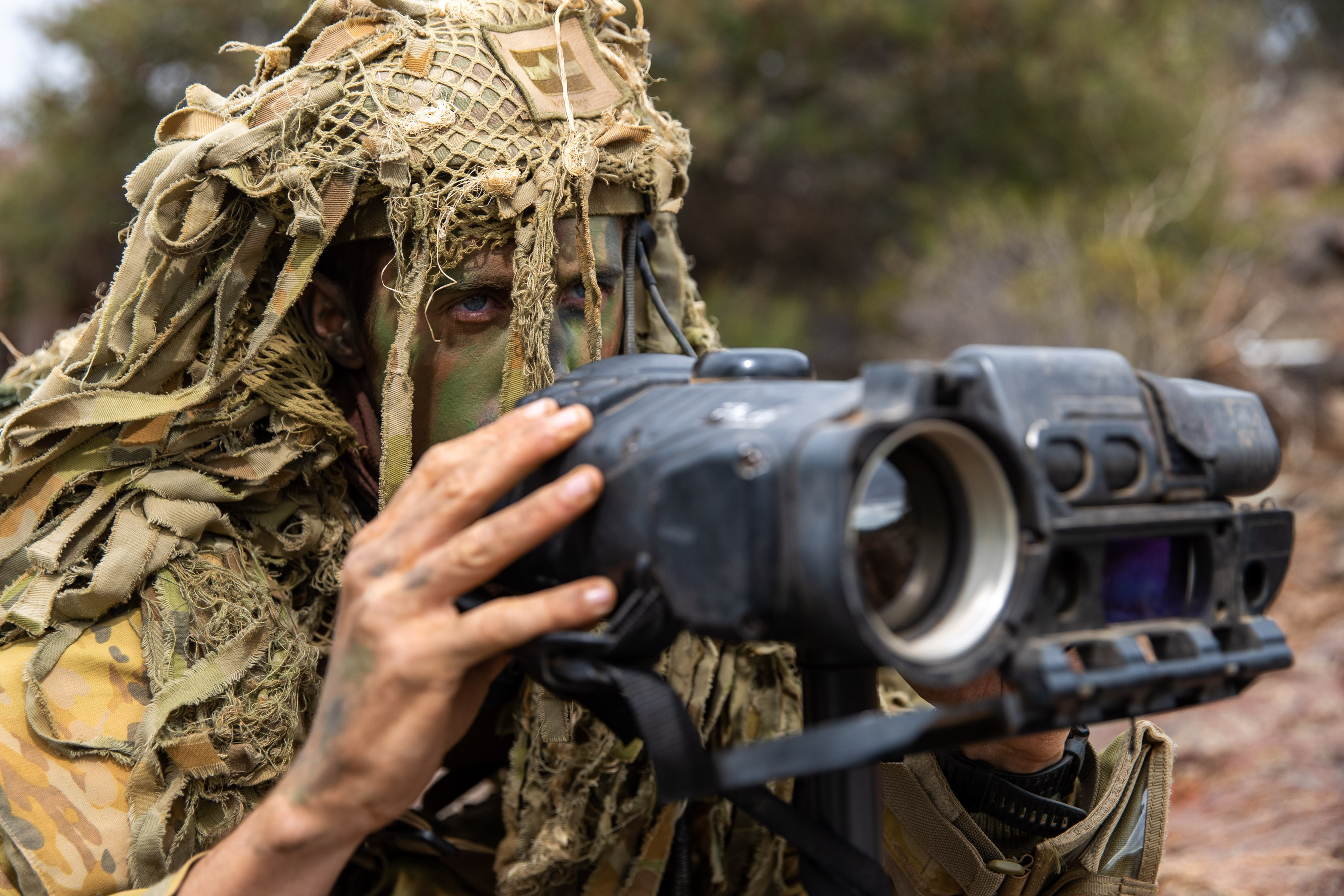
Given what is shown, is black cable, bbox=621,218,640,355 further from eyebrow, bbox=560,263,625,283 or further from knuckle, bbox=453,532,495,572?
knuckle, bbox=453,532,495,572

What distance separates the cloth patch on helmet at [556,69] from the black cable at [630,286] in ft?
0.57

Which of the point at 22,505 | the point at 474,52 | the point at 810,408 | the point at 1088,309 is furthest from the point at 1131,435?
the point at 1088,309

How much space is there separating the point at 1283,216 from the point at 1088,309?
3.79 m

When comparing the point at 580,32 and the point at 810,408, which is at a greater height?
the point at 580,32

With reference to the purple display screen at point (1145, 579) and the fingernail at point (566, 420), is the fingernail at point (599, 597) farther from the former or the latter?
the purple display screen at point (1145, 579)

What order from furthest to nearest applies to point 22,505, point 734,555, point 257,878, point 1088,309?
point 1088,309, point 22,505, point 257,878, point 734,555

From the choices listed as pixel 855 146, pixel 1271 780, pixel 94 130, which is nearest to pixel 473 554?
pixel 1271 780

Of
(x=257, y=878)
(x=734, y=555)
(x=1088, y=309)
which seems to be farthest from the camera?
(x=1088, y=309)

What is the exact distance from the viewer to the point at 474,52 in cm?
149

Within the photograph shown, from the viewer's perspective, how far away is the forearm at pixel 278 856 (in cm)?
104

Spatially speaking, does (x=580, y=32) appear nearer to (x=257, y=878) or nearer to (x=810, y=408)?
(x=810, y=408)

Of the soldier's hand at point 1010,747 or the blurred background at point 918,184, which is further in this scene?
the blurred background at point 918,184

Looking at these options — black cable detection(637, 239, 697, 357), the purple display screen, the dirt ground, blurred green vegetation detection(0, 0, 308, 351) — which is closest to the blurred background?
blurred green vegetation detection(0, 0, 308, 351)

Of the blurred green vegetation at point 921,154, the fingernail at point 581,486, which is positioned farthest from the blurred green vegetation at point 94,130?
the fingernail at point 581,486
